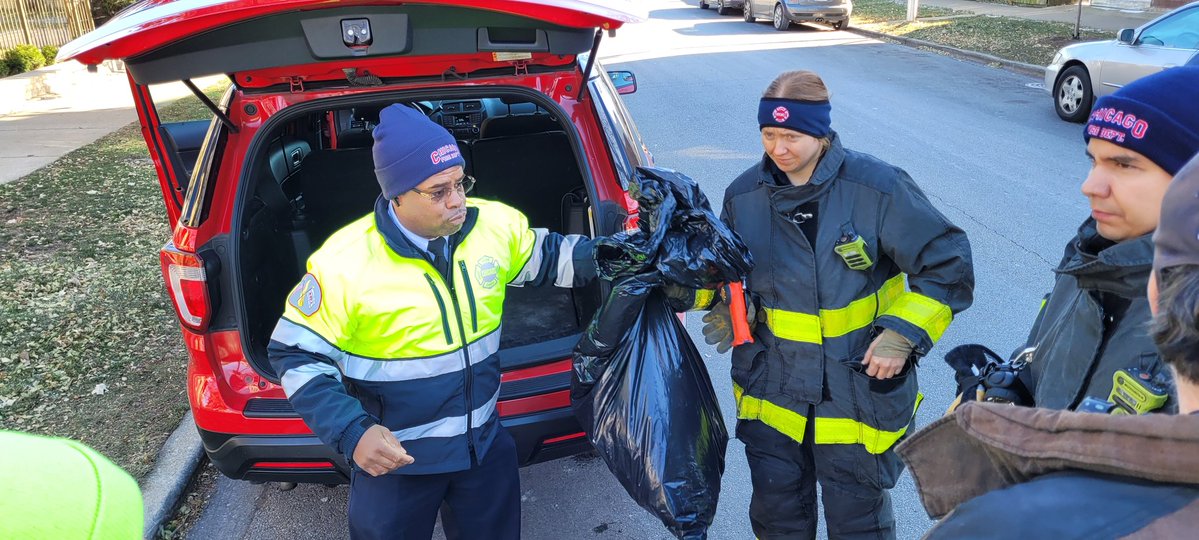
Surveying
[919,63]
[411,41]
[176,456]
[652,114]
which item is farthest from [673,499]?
[919,63]

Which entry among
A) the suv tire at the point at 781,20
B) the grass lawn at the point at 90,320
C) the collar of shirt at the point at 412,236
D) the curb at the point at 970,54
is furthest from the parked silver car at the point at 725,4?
the collar of shirt at the point at 412,236

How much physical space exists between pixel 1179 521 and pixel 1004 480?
0.22 m

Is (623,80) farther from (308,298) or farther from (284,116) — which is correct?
(308,298)

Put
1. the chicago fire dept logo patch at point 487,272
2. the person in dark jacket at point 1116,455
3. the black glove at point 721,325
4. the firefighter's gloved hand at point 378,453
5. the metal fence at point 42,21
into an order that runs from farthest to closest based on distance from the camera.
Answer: the metal fence at point 42,21
the black glove at point 721,325
the chicago fire dept logo patch at point 487,272
the firefighter's gloved hand at point 378,453
the person in dark jacket at point 1116,455

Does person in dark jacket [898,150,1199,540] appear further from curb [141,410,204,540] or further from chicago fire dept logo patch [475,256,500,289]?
curb [141,410,204,540]

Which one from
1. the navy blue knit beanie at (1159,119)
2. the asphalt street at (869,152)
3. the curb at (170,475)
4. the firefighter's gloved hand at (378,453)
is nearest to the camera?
the navy blue knit beanie at (1159,119)

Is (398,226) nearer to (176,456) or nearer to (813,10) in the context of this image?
(176,456)

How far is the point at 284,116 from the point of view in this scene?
278 cm

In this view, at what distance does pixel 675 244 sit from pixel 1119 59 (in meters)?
7.82

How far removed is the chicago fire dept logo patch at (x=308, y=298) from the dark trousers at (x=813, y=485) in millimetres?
1285

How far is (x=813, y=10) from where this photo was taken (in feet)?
55.8

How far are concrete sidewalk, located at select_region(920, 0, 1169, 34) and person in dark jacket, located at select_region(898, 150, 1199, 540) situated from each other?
1585 centimetres

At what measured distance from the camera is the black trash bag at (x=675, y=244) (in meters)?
2.22

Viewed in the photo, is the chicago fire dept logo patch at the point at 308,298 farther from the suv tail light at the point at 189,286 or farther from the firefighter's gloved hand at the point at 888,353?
the firefighter's gloved hand at the point at 888,353
